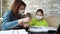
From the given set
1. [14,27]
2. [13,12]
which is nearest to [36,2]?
[13,12]

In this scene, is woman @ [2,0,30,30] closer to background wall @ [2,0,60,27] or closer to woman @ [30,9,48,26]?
woman @ [30,9,48,26]

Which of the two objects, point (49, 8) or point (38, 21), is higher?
point (49, 8)

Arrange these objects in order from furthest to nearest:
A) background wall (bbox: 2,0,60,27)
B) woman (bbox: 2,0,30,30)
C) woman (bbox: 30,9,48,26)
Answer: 1. background wall (bbox: 2,0,60,27)
2. woman (bbox: 30,9,48,26)
3. woman (bbox: 2,0,30,30)

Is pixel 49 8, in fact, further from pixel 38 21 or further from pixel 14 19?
pixel 14 19

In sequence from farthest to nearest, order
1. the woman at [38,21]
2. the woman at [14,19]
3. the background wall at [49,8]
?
the background wall at [49,8] < the woman at [38,21] < the woman at [14,19]

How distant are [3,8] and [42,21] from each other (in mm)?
934

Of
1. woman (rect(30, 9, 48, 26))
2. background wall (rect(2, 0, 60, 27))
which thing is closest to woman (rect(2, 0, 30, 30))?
woman (rect(30, 9, 48, 26))

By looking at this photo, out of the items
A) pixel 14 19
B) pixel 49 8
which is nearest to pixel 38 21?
pixel 49 8

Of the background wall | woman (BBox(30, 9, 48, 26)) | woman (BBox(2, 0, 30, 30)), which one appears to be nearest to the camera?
woman (BBox(2, 0, 30, 30))

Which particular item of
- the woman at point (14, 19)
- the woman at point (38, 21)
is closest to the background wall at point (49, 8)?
the woman at point (38, 21)

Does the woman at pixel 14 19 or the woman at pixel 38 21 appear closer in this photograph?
the woman at pixel 14 19

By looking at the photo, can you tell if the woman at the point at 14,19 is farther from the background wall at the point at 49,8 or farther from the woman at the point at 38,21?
the background wall at the point at 49,8

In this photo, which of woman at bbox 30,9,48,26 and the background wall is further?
the background wall

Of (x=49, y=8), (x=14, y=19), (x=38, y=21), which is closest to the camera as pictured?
(x=14, y=19)
